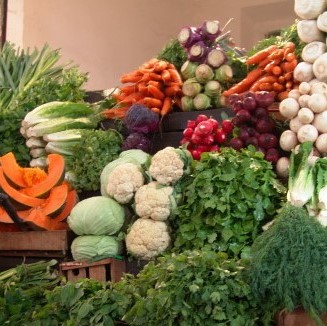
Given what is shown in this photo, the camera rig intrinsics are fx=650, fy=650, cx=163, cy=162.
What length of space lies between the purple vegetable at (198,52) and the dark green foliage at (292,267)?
2130 millimetres

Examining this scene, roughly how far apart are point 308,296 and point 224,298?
337 millimetres

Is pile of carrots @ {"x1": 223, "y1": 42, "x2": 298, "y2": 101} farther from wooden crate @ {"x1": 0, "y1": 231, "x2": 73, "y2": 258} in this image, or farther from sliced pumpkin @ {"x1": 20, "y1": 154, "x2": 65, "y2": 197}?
wooden crate @ {"x1": 0, "y1": 231, "x2": 73, "y2": 258}

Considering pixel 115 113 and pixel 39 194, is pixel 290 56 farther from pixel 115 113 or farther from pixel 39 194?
pixel 39 194

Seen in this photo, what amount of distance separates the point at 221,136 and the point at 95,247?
1015 mm

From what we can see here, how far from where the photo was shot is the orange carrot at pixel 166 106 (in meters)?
4.54

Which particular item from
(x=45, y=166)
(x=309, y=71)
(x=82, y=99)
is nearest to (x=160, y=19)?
(x=82, y=99)

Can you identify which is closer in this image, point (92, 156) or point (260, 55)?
point (260, 55)

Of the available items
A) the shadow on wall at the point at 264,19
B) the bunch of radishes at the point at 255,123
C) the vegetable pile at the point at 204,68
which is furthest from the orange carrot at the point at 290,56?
the shadow on wall at the point at 264,19

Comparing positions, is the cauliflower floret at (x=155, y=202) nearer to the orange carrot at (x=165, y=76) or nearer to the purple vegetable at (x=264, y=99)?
the purple vegetable at (x=264, y=99)

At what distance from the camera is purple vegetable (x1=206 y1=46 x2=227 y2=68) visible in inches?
180

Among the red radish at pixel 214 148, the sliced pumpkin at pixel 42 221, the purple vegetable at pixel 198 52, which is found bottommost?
the sliced pumpkin at pixel 42 221

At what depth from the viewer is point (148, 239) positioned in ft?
12.0

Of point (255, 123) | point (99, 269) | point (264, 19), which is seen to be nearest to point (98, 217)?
point (99, 269)

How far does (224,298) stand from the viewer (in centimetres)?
265
